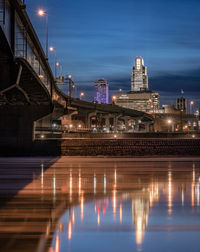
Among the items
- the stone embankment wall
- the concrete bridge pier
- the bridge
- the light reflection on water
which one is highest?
the bridge

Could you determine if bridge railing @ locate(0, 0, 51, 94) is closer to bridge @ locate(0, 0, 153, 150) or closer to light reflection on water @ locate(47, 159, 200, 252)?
bridge @ locate(0, 0, 153, 150)

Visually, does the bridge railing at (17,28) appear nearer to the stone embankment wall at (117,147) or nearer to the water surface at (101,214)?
the water surface at (101,214)

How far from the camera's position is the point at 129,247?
7.36m

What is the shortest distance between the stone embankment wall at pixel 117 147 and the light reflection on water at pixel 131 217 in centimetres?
1781

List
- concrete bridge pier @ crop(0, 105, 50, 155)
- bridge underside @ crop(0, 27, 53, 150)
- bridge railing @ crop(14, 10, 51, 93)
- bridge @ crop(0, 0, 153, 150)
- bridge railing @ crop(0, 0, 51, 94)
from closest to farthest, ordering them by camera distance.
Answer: bridge railing @ crop(0, 0, 51, 94) → bridge @ crop(0, 0, 153, 150) → bridge railing @ crop(14, 10, 51, 93) → bridge underside @ crop(0, 27, 53, 150) → concrete bridge pier @ crop(0, 105, 50, 155)

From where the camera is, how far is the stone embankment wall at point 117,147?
34.1m

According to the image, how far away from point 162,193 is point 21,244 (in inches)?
265

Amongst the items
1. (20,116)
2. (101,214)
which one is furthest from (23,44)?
(20,116)

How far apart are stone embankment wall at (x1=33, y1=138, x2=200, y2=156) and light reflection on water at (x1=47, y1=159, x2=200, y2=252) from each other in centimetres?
1781

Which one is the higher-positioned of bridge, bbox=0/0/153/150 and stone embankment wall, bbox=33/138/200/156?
bridge, bbox=0/0/153/150

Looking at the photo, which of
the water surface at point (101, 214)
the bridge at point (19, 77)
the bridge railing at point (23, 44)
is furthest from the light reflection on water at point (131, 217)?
the bridge railing at point (23, 44)

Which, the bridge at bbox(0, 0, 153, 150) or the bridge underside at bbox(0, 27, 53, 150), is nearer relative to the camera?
the bridge at bbox(0, 0, 153, 150)

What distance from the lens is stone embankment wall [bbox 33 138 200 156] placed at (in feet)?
112

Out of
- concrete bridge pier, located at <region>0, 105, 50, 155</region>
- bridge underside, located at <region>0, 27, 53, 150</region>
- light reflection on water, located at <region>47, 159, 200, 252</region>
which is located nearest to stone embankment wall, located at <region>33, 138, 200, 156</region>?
concrete bridge pier, located at <region>0, 105, 50, 155</region>
